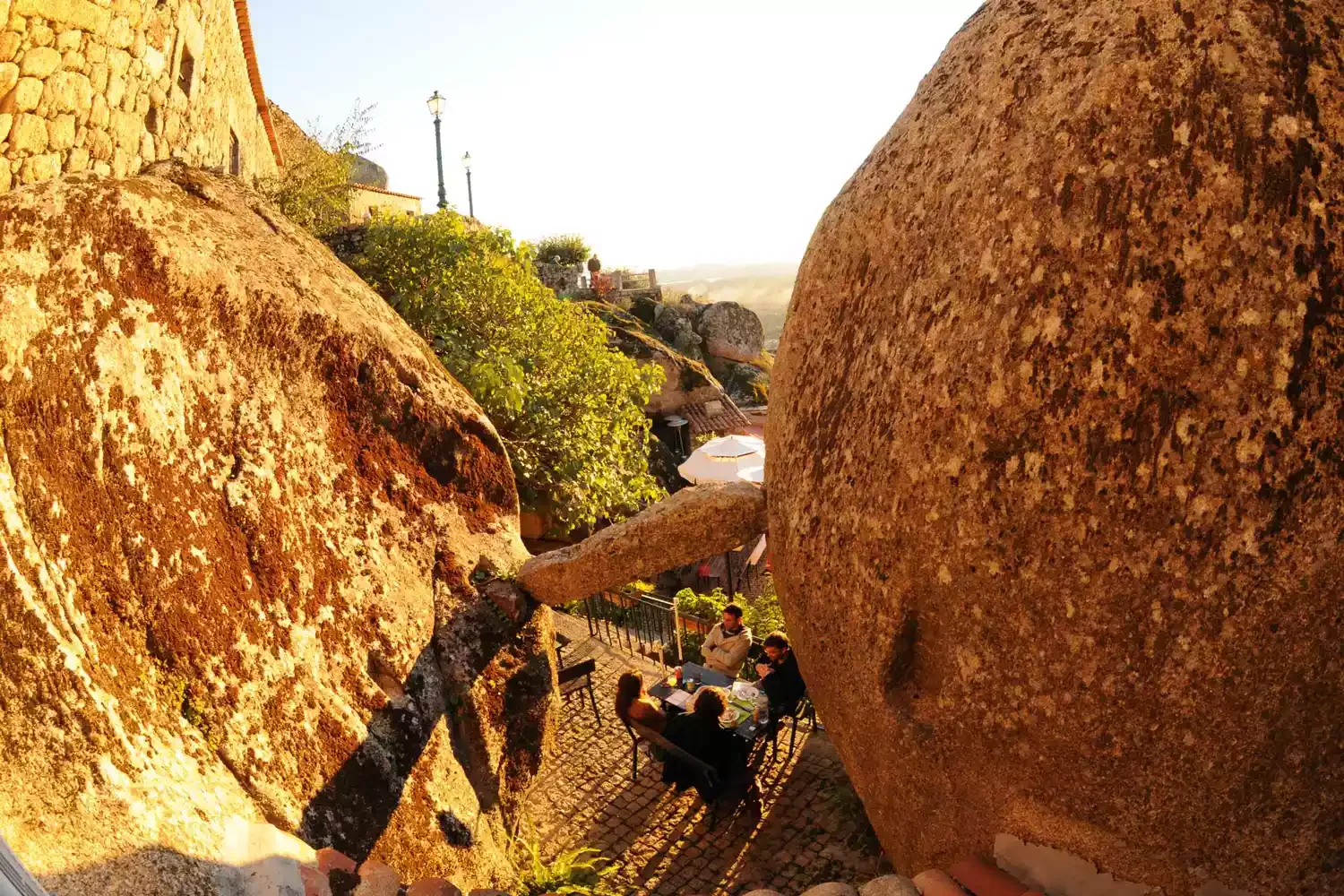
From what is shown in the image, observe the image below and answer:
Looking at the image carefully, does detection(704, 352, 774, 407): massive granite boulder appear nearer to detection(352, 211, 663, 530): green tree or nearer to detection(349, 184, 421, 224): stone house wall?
detection(349, 184, 421, 224): stone house wall

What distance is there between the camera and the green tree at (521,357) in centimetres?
1107

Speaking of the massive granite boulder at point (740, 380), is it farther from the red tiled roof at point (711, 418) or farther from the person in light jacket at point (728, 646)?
the person in light jacket at point (728, 646)

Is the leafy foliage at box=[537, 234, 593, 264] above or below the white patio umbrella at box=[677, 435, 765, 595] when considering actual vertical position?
above

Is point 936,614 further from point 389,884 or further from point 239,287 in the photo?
point 239,287

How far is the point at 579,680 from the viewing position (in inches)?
358

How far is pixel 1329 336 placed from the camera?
132 inches

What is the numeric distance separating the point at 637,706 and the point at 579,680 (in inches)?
60.6

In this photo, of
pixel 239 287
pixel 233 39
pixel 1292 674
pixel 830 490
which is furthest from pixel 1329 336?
pixel 233 39

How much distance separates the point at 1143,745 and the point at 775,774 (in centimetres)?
462

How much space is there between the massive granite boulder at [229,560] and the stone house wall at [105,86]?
25cm

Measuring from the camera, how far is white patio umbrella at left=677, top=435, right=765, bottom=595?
1522 cm

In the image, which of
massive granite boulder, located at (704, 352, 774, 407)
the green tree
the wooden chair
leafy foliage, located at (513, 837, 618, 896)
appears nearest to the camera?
leafy foliage, located at (513, 837, 618, 896)

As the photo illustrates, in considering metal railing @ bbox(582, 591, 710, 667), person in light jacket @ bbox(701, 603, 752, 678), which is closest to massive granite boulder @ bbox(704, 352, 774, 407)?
metal railing @ bbox(582, 591, 710, 667)

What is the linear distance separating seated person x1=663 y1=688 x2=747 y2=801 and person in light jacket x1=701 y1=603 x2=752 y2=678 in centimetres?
142
